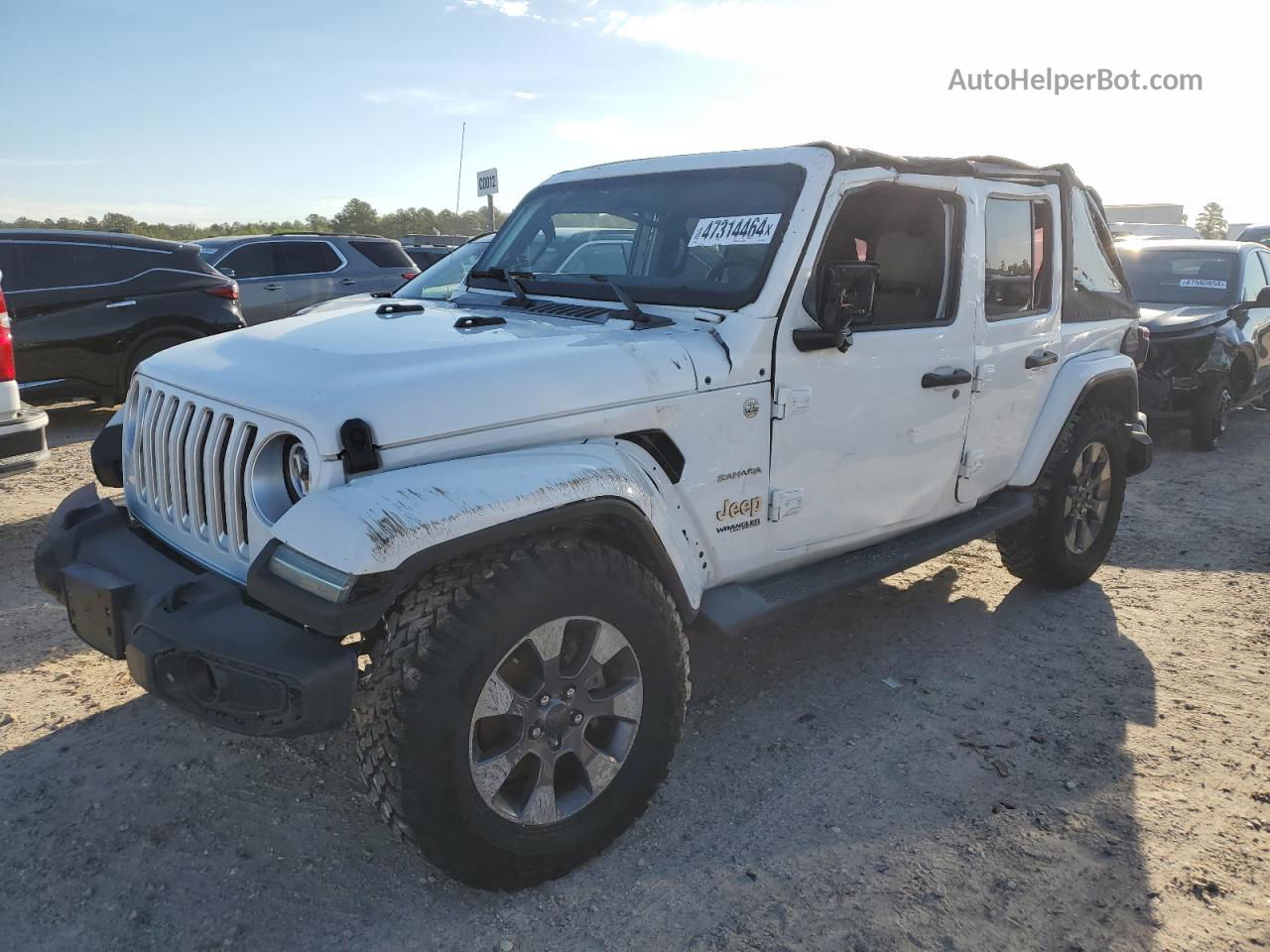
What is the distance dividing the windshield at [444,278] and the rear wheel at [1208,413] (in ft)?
19.9

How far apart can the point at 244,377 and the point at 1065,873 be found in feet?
8.87

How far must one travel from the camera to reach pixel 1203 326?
7832mm

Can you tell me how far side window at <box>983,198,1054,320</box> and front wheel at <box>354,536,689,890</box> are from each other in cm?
216

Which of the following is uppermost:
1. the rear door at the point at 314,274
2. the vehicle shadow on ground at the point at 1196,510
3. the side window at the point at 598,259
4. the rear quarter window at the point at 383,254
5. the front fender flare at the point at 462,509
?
the rear quarter window at the point at 383,254

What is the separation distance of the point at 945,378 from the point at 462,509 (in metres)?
2.19

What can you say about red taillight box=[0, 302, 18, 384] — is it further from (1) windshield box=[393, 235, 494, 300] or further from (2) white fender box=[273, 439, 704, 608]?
(2) white fender box=[273, 439, 704, 608]

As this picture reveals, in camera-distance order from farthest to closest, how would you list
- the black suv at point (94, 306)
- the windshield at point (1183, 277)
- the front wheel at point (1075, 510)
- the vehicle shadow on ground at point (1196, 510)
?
1. the windshield at point (1183, 277)
2. the black suv at point (94, 306)
3. the vehicle shadow on ground at point (1196, 510)
4. the front wheel at point (1075, 510)

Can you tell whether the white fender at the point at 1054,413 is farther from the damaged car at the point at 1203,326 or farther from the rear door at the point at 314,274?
the rear door at the point at 314,274

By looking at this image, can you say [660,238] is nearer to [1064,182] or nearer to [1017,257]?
[1017,257]

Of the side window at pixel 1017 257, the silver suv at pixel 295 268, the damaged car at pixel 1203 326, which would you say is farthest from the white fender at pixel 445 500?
the silver suv at pixel 295 268

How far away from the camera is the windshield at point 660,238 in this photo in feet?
10.3

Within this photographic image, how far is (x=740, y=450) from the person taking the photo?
9.67ft

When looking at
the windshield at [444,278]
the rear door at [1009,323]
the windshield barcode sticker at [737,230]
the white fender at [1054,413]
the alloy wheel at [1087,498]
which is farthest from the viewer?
the alloy wheel at [1087,498]

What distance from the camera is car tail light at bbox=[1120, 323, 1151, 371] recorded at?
4887 mm
